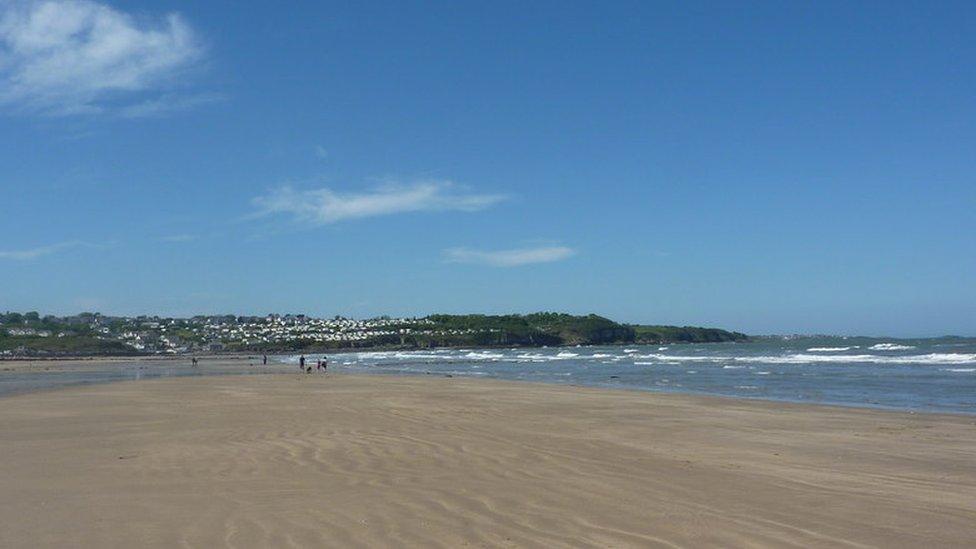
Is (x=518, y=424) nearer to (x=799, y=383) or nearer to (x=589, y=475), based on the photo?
(x=589, y=475)

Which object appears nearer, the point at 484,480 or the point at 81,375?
the point at 484,480

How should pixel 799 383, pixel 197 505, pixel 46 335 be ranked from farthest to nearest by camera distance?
1. pixel 46 335
2. pixel 799 383
3. pixel 197 505

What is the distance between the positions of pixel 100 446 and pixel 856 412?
18.7m

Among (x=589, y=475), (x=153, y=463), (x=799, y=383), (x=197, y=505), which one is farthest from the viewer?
(x=799, y=383)

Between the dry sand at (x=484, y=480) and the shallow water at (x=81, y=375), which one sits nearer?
the dry sand at (x=484, y=480)

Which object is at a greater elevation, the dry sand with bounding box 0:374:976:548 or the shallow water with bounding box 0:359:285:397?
the dry sand with bounding box 0:374:976:548

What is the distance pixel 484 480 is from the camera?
1033 cm

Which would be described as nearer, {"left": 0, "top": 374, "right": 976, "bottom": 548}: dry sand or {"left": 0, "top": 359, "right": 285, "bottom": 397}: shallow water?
{"left": 0, "top": 374, "right": 976, "bottom": 548}: dry sand

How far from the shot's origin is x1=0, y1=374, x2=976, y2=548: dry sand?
293 inches

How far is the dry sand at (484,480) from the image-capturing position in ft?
24.4

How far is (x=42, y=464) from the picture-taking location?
475 inches

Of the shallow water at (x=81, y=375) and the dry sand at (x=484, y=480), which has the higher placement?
the dry sand at (x=484, y=480)

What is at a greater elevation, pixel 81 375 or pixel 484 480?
pixel 484 480

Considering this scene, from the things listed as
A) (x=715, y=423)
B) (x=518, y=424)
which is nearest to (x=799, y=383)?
(x=715, y=423)
